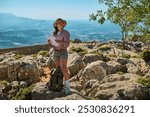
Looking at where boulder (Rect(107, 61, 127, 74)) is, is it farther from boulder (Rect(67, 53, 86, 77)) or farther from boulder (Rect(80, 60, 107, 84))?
boulder (Rect(67, 53, 86, 77))

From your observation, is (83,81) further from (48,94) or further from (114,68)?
(48,94)

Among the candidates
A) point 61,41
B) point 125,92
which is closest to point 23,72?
point 125,92

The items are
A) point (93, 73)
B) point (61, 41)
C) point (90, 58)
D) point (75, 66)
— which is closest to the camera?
point (61, 41)

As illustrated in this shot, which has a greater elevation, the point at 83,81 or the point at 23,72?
the point at 23,72

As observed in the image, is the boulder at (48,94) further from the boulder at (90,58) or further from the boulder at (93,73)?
the boulder at (90,58)

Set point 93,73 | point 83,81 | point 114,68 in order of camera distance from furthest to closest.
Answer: point 114,68 < point 93,73 < point 83,81

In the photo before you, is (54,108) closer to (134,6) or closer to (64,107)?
(64,107)

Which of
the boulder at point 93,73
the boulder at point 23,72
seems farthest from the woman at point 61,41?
the boulder at point 23,72

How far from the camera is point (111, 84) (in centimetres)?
1762

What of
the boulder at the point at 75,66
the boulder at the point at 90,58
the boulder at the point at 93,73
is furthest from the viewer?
the boulder at the point at 90,58

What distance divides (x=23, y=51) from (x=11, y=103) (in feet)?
147

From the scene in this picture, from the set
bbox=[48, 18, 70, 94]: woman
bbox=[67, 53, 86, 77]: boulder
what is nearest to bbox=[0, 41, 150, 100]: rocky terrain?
bbox=[67, 53, 86, 77]: boulder

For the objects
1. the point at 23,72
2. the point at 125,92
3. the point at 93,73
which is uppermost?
the point at 125,92

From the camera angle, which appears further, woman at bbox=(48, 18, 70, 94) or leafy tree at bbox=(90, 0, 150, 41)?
leafy tree at bbox=(90, 0, 150, 41)
